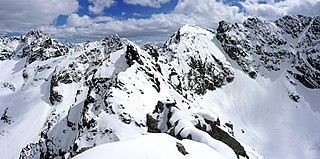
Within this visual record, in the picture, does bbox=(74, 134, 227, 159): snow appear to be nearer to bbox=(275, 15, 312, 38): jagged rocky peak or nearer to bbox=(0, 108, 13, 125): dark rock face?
bbox=(0, 108, 13, 125): dark rock face

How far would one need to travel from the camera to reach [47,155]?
73.5 metres

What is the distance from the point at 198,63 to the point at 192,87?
19686 mm

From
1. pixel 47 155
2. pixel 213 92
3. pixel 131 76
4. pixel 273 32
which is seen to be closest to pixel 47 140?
pixel 47 155

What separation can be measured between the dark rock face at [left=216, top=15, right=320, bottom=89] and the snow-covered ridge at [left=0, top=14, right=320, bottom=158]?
761 millimetres

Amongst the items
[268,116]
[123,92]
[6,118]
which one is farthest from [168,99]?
[6,118]

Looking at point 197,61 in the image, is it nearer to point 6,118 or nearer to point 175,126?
point 6,118

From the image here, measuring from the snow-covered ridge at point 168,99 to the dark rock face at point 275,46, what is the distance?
0.76 metres

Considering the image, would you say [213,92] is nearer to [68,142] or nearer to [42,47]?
[68,142]

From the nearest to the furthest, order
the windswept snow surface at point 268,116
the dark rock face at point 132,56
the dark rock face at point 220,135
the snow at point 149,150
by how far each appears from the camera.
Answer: the snow at point 149,150 → the dark rock face at point 220,135 → the dark rock face at point 132,56 → the windswept snow surface at point 268,116

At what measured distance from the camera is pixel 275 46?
→ 567ft

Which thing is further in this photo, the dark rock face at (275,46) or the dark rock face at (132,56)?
the dark rock face at (275,46)

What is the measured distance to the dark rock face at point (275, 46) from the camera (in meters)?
159

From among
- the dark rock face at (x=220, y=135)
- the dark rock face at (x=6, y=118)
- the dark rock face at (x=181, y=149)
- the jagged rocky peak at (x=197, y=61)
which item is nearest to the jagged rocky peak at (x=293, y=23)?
the jagged rocky peak at (x=197, y=61)

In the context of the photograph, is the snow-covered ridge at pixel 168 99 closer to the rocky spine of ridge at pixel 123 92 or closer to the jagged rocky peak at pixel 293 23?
the rocky spine of ridge at pixel 123 92
